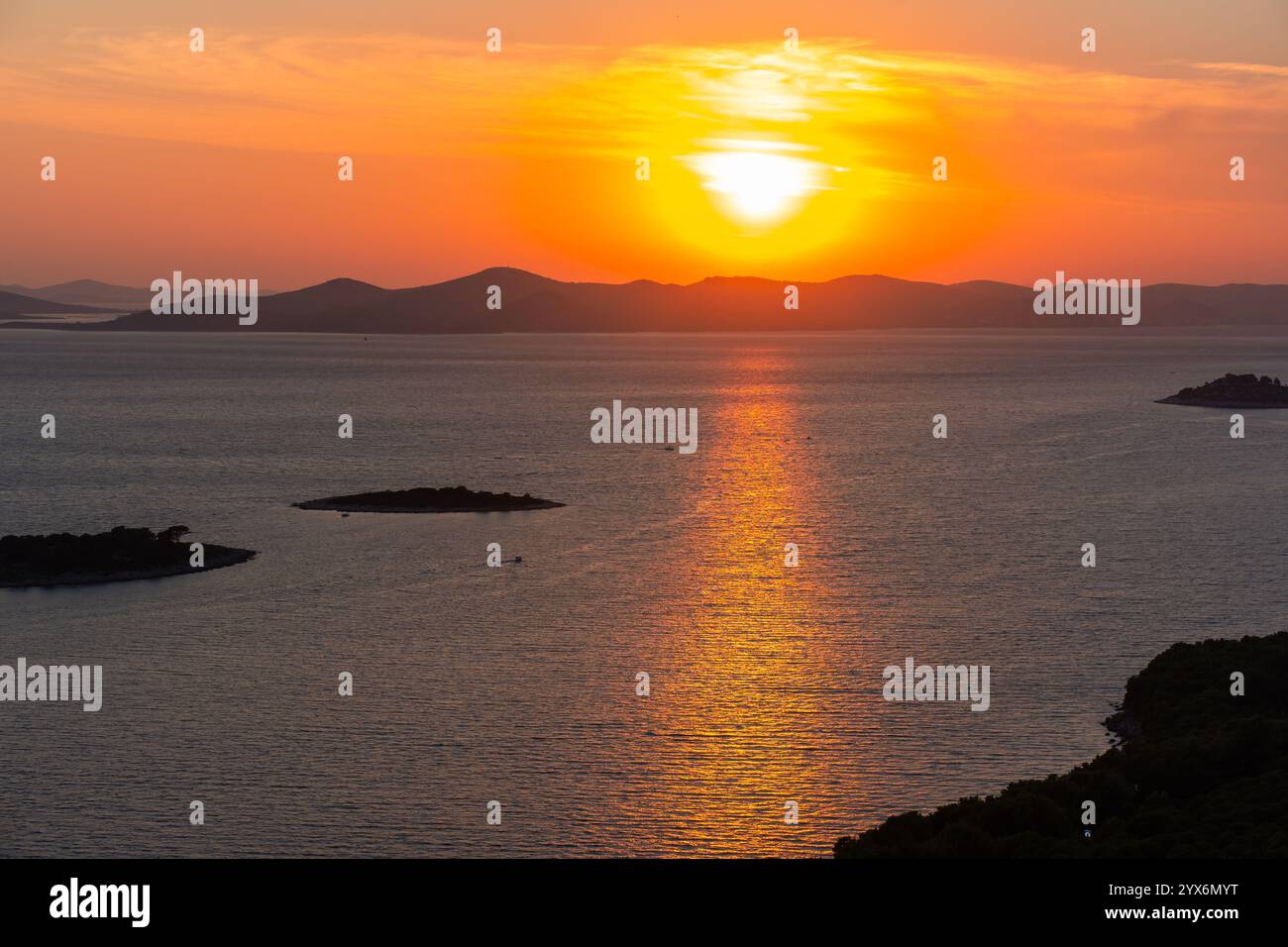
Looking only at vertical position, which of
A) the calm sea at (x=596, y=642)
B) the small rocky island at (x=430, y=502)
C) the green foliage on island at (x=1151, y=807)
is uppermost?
the small rocky island at (x=430, y=502)

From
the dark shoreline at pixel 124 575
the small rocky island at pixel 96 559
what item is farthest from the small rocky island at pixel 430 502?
the dark shoreline at pixel 124 575

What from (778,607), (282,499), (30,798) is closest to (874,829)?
(30,798)

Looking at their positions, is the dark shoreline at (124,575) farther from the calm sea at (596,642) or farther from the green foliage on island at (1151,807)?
the green foliage on island at (1151,807)

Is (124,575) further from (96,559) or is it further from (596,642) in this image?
(596,642)

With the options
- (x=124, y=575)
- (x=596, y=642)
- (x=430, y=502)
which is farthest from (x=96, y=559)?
(x=596, y=642)

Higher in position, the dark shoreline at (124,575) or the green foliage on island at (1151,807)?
the dark shoreline at (124,575)

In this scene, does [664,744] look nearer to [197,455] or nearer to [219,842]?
[219,842]

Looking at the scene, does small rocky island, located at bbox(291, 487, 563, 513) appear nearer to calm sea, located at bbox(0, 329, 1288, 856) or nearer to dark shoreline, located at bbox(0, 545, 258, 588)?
calm sea, located at bbox(0, 329, 1288, 856)
